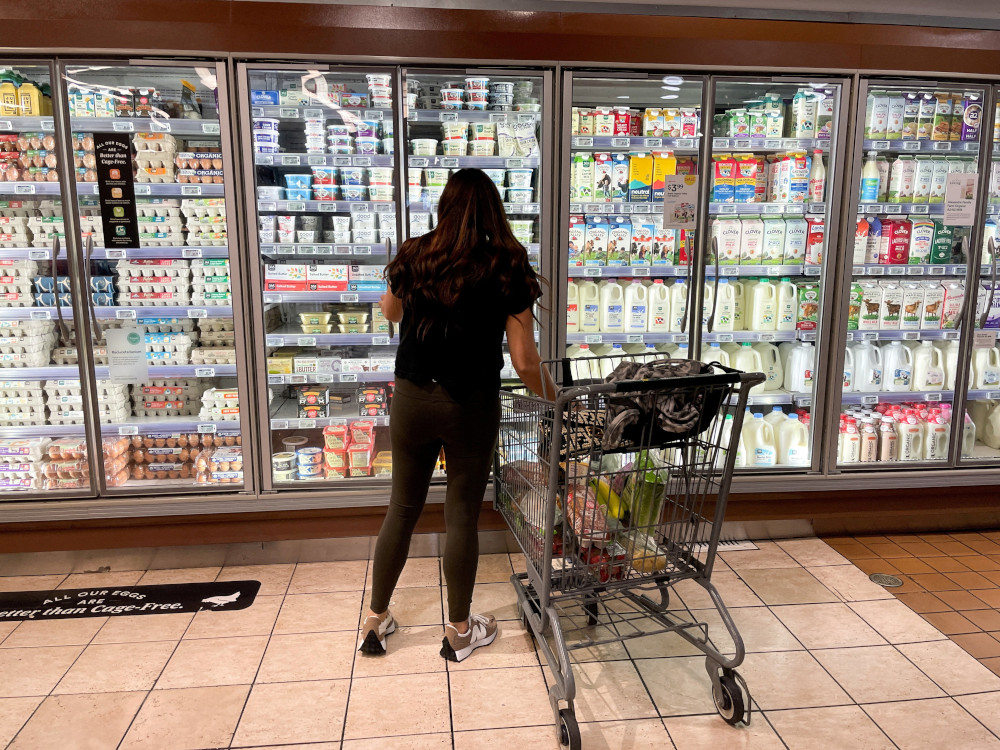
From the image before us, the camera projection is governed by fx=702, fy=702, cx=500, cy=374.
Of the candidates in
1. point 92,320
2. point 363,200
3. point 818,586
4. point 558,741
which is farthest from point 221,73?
point 818,586

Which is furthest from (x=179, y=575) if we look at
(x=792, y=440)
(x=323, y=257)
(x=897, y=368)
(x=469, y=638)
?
(x=897, y=368)

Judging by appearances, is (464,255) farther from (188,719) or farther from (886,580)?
(886,580)

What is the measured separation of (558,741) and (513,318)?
1.31 metres

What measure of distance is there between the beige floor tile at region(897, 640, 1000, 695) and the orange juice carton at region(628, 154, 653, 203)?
2.26 m

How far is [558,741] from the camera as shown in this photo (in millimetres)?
2121

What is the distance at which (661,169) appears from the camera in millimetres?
3494

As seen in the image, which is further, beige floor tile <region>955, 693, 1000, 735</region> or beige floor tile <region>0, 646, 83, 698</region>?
beige floor tile <region>0, 646, 83, 698</region>

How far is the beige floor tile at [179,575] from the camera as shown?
3.20m

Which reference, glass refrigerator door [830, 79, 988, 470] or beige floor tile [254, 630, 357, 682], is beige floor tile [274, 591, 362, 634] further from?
glass refrigerator door [830, 79, 988, 470]

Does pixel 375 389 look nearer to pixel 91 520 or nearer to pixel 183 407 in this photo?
pixel 183 407

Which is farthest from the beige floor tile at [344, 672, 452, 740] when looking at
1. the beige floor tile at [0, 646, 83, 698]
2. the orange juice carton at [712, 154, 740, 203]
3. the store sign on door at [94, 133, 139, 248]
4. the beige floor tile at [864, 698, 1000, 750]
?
the orange juice carton at [712, 154, 740, 203]

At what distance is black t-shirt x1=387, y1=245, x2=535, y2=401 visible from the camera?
2254mm

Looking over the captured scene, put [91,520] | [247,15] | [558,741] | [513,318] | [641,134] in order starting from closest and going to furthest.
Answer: [558,741]
[513,318]
[247,15]
[91,520]
[641,134]

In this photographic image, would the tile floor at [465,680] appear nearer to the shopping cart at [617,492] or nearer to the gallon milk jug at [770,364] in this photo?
the shopping cart at [617,492]
